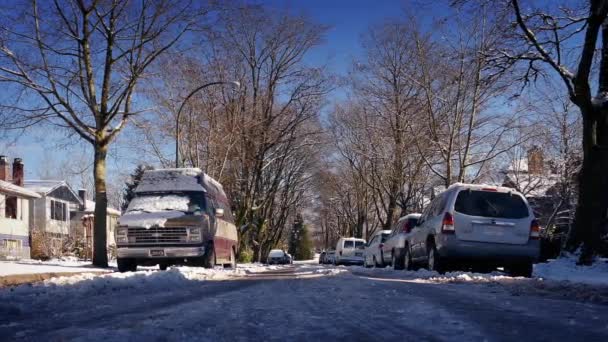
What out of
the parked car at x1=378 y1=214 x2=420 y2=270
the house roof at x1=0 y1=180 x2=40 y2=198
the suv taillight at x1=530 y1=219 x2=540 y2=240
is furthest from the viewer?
the house roof at x1=0 y1=180 x2=40 y2=198

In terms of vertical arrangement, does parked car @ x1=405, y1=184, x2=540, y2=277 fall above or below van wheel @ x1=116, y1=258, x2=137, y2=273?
above

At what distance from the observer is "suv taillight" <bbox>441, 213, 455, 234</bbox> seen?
13352 millimetres

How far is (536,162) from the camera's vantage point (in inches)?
1618

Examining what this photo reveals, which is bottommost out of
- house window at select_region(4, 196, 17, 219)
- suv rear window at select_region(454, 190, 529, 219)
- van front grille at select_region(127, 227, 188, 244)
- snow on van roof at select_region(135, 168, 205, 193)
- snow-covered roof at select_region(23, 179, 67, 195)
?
van front grille at select_region(127, 227, 188, 244)

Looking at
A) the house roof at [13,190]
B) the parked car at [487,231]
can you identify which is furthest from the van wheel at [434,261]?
the house roof at [13,190]

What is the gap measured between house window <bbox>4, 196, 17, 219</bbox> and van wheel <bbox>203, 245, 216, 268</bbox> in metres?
32.2

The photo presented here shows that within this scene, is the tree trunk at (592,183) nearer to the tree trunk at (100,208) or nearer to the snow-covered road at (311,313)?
the snow-covered road at (311,313)

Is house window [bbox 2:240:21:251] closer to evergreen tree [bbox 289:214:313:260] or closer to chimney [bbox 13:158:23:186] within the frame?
chimney [bbox 13:158:23:186]

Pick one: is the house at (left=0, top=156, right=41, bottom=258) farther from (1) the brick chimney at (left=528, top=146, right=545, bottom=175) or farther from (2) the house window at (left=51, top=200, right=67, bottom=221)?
(1) the brick chimney at (left=528, top=146, right=545, bottom=175)

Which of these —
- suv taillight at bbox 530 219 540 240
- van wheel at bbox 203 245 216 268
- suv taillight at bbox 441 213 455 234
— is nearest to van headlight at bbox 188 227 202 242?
van wheel at bbox 203 245 216 268

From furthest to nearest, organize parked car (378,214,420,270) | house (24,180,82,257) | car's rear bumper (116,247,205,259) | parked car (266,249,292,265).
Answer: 1. parked car (266,249,292,265)
2. house (24,180,82,257)
3. parked car (378,214,420,270)
4. car's rear bumper (116,247,205,259)

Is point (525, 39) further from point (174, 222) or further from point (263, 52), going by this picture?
point (263, 52)

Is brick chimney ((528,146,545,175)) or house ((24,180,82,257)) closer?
brick chimney ((528,146,545,175))

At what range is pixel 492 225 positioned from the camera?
13.3 m
